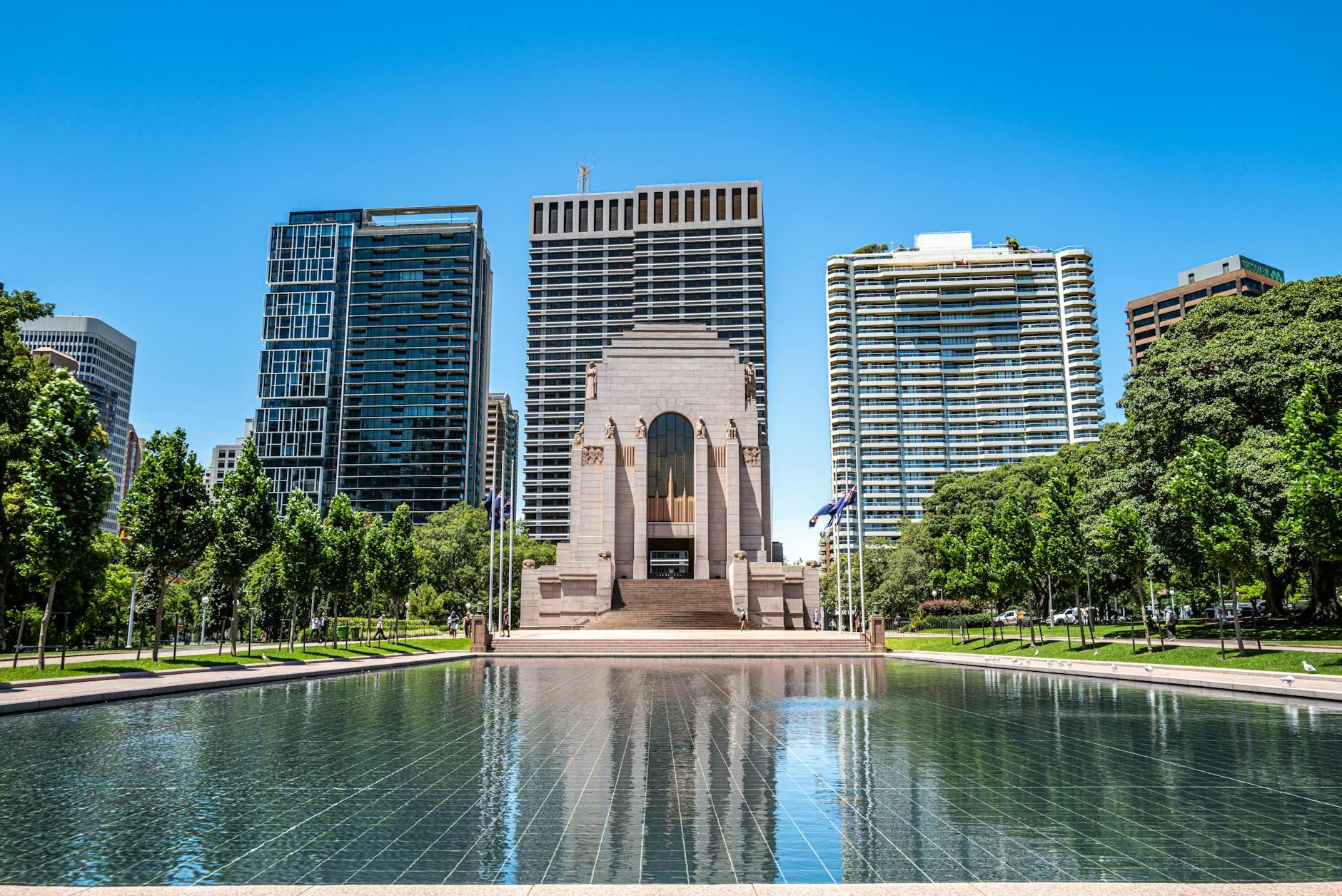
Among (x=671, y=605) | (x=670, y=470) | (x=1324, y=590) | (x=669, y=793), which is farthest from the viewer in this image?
(x=670, y=470)

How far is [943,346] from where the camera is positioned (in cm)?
13850

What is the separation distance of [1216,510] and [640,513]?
37958 mm

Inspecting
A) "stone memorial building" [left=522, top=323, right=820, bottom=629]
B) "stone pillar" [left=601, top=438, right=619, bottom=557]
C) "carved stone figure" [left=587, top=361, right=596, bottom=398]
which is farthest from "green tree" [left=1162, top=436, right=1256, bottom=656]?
"carved stone figure" [left=587, top=361, right=596, bottom=398]

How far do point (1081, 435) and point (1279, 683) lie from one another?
12140cm

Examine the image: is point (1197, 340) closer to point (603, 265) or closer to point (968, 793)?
point (968, 793)

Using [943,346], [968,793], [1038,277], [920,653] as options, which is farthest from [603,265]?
[968,793]

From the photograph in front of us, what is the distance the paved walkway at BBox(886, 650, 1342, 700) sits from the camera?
65.2ft

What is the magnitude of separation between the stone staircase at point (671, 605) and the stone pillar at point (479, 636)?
988cm

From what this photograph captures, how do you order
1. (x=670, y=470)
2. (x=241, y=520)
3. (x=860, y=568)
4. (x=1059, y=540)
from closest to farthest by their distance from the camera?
(x=241, y=520) → (x=1059, y=540) → (x=860, y=568) → (x=670, y=470)

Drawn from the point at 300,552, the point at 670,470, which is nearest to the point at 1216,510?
the point at 300,552

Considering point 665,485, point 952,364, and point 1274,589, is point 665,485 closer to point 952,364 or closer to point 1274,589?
point 1274,589

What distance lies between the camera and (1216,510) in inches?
1177

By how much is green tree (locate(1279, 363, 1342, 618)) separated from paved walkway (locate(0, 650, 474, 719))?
3004cm

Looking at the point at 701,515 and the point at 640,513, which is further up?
the point at 640,513
